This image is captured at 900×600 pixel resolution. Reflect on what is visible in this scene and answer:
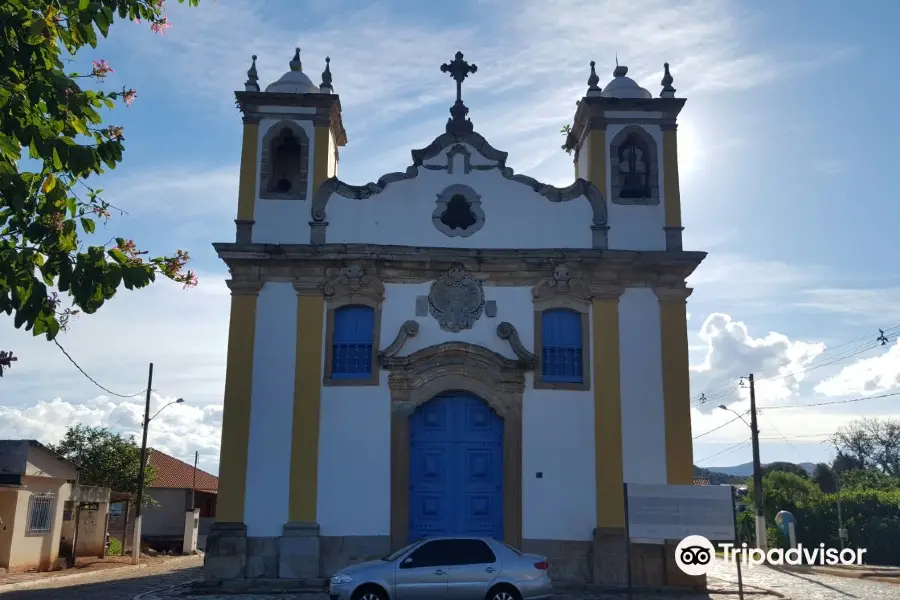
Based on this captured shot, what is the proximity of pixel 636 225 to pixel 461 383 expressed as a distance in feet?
→ 15.9

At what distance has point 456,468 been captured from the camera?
16516 millimetres

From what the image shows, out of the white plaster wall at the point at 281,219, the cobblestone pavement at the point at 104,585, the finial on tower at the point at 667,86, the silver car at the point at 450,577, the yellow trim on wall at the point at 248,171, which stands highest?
the finial on tower at the point at 667,86

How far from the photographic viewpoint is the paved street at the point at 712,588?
14.8m

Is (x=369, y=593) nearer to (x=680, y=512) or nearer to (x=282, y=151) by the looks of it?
(x=680, y=512)

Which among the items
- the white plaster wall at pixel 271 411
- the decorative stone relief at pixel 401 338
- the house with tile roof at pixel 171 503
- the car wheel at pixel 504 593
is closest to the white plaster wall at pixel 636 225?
the decorative stone relief at pixel 401 338

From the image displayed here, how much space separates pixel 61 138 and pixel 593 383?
12160mm

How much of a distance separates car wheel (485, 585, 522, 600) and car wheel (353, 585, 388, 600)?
56.4 inches

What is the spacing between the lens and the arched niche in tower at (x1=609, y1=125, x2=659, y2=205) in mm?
18016

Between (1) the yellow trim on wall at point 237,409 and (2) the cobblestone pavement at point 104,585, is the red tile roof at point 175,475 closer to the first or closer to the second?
(2) the cobblestone pavement at point 104,585

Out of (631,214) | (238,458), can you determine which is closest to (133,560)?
(238,458)

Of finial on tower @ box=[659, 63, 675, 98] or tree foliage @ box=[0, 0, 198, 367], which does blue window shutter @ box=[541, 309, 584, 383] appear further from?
tree foliage @ box=[0, 0, 198, 367]

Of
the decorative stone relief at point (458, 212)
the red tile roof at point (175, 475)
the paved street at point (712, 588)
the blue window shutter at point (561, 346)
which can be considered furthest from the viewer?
the red tile roof at point (175, 475)

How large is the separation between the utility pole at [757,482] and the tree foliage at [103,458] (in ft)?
76.5

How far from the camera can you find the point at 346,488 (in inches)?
640
